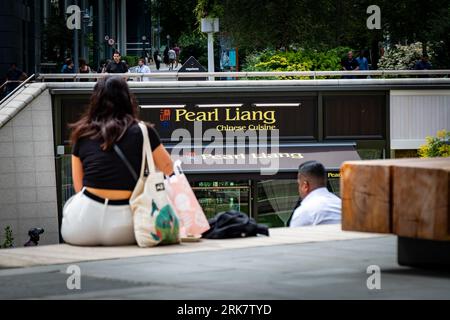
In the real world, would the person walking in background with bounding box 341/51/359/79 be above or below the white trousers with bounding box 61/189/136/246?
above

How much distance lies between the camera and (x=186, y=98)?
3278 centimetres

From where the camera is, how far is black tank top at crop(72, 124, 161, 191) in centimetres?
841

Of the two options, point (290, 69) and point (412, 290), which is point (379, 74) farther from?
point (412, 290)

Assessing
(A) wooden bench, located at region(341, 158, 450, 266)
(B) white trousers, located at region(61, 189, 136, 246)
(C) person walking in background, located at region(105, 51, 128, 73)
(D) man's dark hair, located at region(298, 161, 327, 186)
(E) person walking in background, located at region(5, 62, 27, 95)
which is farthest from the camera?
(E) person walking in background, located at region(5, 62, 27, 95)

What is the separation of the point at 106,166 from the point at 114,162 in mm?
62

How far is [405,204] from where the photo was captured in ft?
21.5

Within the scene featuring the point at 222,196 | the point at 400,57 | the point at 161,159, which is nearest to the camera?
the point at 161,159

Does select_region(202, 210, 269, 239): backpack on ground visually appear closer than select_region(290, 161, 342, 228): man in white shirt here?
Yes

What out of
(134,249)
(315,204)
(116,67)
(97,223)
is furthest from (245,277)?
(116,67)

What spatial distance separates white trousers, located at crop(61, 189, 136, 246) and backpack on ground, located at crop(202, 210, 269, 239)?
2.24ft

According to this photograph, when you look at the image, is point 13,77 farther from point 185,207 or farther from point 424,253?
point 424,253

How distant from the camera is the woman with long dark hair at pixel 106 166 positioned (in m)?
8.33

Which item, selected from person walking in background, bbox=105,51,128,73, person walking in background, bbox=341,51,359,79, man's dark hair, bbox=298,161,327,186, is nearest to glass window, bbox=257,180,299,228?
person walking in background, bbox=341,51,359,79

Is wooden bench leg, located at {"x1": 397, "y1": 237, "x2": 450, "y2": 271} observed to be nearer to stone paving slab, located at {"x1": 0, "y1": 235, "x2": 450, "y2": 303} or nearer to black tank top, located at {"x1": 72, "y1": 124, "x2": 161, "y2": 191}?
stone paving slab, located at {"x1": 0, "y1": 235, "x2": 450, "y2": 303}
